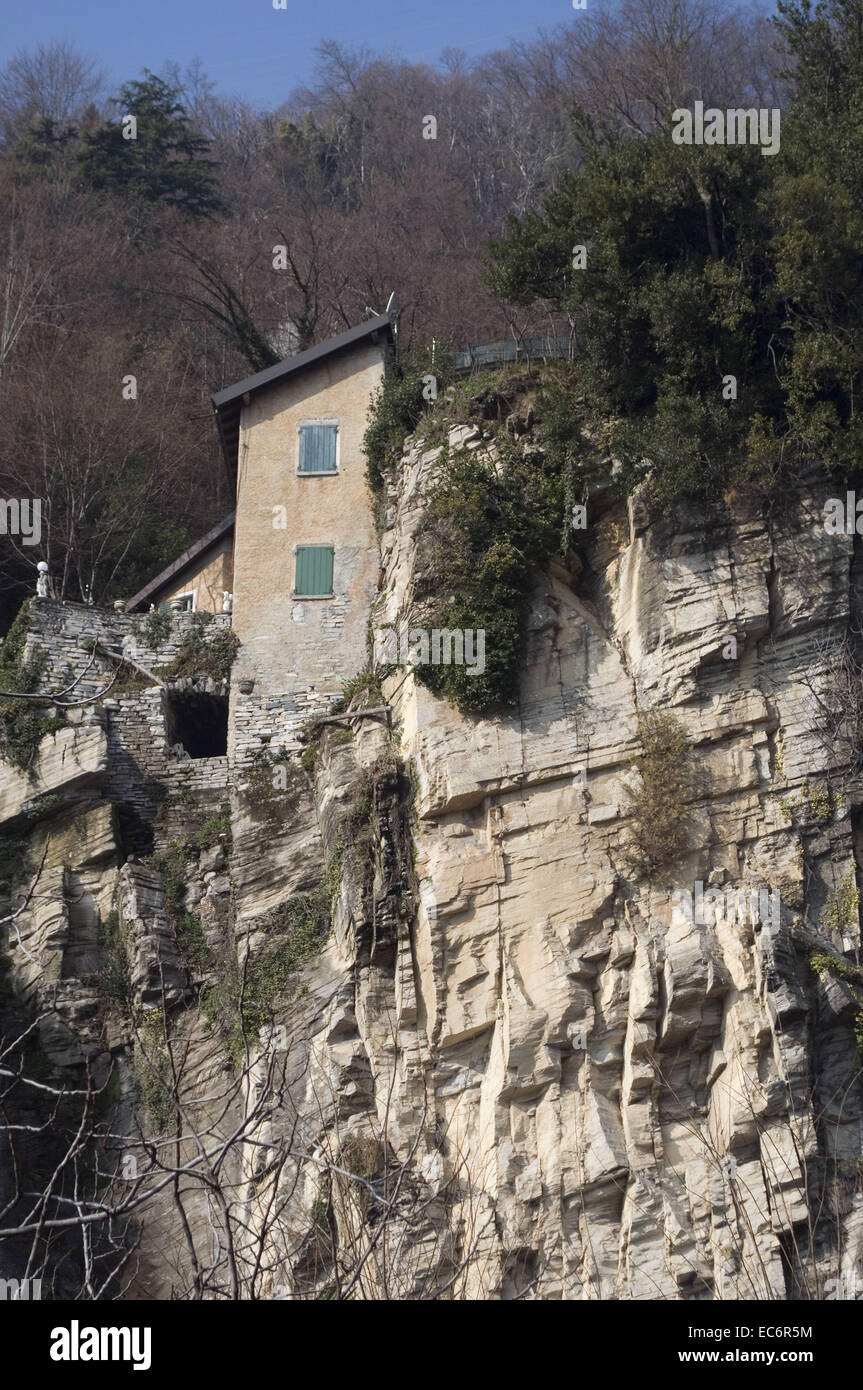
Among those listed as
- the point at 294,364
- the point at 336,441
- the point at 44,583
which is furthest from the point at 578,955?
the point at 44,583

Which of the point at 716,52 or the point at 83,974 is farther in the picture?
the point at 716,52

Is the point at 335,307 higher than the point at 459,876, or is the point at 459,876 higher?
the point at 335,307

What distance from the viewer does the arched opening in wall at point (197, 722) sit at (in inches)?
974

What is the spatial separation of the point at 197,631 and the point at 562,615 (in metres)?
6.49

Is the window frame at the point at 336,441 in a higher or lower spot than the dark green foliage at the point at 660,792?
higher

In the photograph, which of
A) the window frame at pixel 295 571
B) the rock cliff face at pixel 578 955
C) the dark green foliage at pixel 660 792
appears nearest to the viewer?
the rock cliff face at pixel 578 955

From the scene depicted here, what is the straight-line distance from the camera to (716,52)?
45.5 metres

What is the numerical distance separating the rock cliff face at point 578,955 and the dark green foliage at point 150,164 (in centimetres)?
2029

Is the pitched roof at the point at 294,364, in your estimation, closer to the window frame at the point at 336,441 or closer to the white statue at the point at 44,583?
the window frame at the point at 336,441

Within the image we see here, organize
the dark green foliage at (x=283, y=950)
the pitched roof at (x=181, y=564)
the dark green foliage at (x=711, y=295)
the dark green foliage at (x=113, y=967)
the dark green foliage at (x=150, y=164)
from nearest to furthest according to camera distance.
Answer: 1. the dark green foliage at (x=283, y=950)
2. the dark green foliage at (x=711, y=295)
3. the dark green foliage at (x=113, y=967)
4. the pitched roof at (x=181, y=564)
5. the dark green foliage at (x=150, y=164)

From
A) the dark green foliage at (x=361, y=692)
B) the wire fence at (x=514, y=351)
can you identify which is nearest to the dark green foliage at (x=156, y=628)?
the dark green foliage at (x=361, y=692)
